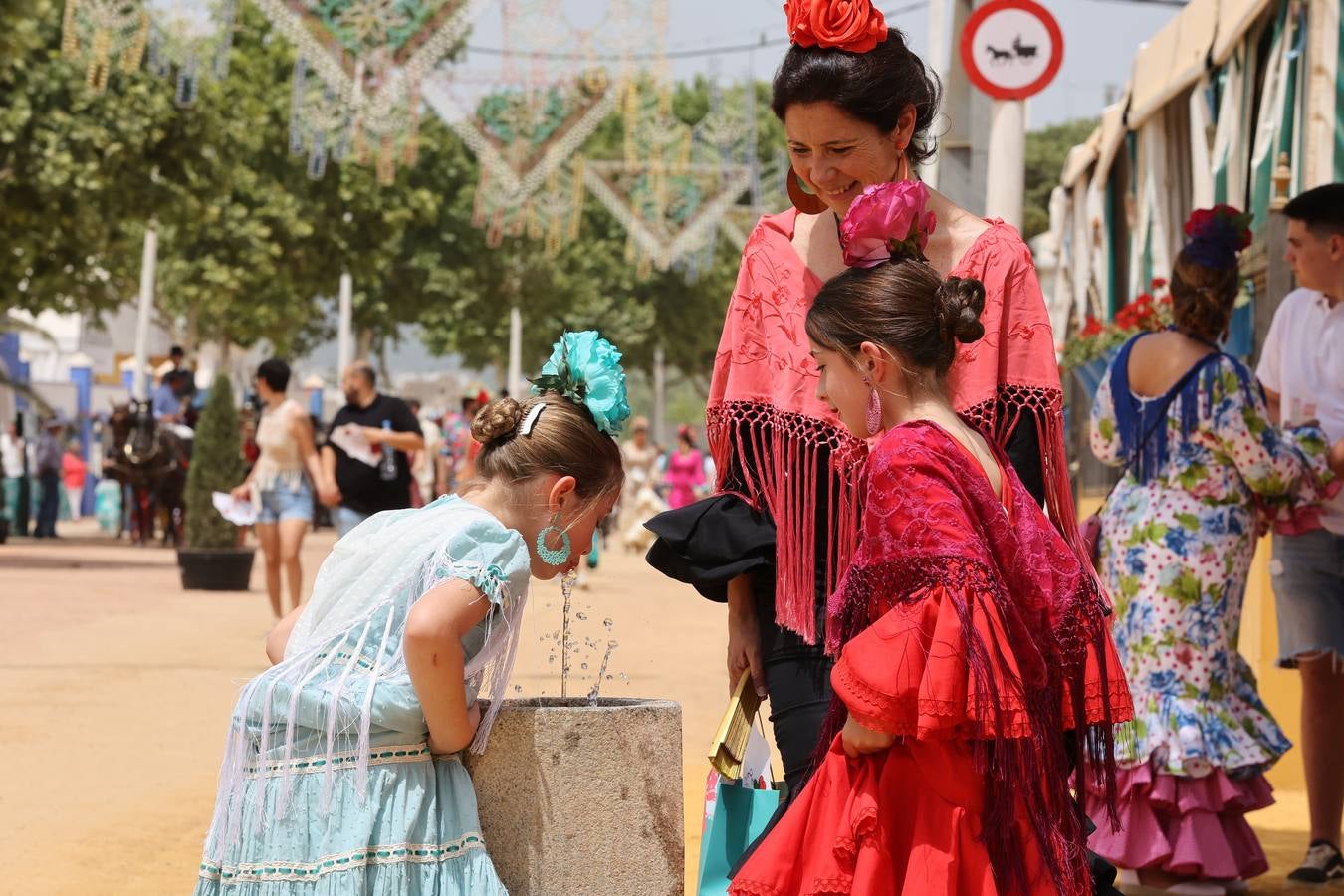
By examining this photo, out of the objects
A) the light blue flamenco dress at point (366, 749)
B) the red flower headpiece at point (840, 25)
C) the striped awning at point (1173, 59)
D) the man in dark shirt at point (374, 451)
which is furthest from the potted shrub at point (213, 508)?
the red flower headpiece at point (840, 25)

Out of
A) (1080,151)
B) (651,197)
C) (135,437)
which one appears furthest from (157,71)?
(651,197)

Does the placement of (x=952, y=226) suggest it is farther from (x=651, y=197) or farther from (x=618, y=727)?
(x=651, y=197)

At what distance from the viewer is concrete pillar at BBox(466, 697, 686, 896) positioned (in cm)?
366

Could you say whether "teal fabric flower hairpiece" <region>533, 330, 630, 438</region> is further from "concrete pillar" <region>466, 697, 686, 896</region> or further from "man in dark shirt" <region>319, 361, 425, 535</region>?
"man in dark shirt" <region>319, 361, 425, 535</region>

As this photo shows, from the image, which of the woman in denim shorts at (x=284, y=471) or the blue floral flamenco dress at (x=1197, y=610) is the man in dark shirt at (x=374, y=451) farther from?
the blue floral flamenco dress at (x=1197, y=610)

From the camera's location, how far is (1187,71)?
1209cm

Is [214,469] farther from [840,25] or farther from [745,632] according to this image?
[840,25]

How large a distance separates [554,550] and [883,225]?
1.01m

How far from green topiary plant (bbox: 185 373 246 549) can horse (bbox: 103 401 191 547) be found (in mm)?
5753

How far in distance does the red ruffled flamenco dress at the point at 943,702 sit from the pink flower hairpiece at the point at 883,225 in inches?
13.6

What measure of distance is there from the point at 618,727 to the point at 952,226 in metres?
1.17

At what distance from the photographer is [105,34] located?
65.7 ft

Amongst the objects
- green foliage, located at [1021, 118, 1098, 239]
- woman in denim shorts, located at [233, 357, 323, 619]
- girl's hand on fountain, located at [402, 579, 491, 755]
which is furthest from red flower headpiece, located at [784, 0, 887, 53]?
green foliage, located at [1021, 118, 1098, 239]

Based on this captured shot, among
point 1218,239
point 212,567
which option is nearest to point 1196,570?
point 1218,239
